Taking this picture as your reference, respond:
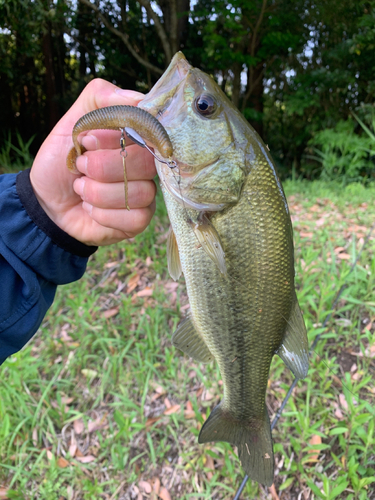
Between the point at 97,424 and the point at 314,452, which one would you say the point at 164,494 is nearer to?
the point at 97,424

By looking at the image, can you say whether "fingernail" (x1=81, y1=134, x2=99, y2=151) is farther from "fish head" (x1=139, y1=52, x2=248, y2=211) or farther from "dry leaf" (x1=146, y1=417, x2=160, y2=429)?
"dry leaf" (x1=146, y1=417, x2=160, y2=429)

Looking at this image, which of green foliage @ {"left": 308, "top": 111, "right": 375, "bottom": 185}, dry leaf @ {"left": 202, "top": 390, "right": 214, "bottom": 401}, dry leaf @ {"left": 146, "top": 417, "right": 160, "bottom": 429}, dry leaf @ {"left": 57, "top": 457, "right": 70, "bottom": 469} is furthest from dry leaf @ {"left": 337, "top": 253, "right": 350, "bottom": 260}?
green foliage @ {"left": 308, "top": 111, "right": 375, "bottom": 185}

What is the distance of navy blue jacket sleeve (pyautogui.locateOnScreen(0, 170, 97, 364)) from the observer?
58.1 inches

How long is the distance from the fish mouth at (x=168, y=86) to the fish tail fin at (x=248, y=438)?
4.50 ft

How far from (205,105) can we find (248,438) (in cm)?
147

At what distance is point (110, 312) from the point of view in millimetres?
3117

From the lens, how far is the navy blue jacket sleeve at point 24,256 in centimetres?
147

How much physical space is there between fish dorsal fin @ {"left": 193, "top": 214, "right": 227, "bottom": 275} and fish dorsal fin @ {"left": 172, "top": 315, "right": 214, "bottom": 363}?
377mm

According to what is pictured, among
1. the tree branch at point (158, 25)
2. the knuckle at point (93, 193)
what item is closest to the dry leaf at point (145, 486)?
the knuckle at point (93, 193)

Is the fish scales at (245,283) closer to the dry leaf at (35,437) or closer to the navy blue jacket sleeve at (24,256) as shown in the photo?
the navy blue jacket sleeve at (24,256)

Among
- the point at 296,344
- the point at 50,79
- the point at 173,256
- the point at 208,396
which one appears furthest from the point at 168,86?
the point at 50,79

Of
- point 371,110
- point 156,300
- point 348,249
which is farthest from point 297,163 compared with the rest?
point 156,300

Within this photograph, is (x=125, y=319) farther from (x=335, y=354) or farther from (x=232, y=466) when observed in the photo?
(x=335, y=354)

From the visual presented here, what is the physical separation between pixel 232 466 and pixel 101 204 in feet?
5.79
